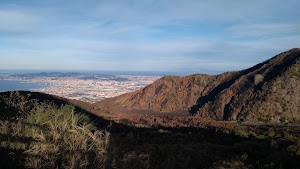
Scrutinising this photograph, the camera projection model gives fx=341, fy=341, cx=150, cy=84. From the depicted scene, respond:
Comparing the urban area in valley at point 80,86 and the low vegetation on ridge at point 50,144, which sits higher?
the low vegetation on ridge at point 50,144

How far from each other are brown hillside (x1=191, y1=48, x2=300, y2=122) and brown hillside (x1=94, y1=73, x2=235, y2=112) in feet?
5.73

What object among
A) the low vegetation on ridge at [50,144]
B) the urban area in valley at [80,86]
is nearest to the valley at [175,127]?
the low vegetation on ridge at [50,144]

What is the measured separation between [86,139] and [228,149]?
271 inches

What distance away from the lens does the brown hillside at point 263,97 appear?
28688mm

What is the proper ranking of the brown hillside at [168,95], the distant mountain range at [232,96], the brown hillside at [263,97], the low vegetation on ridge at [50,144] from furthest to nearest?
the brown hillside at [168,95] → the distant mountain range at [232,96] → the brown hillside at [263,97] → the low vegetation on ridge at [50,144]

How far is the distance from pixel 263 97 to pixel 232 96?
3.58 metres

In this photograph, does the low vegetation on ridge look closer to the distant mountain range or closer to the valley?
the valley

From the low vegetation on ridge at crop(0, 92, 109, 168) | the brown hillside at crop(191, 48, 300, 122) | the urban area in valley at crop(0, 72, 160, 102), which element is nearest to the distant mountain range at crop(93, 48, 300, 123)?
the brown hillside at crop(191, 48, 300, 122)

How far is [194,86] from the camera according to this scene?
1571 inches

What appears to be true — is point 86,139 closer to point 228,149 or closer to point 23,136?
point 23,136

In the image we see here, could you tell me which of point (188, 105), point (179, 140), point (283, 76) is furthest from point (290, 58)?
point (179, 140)

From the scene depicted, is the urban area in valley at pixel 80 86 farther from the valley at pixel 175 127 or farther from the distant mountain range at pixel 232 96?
the valley at pixel 175 127

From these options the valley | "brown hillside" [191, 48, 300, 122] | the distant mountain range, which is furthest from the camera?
the distant mountain range

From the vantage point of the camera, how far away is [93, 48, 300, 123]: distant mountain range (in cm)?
2919
